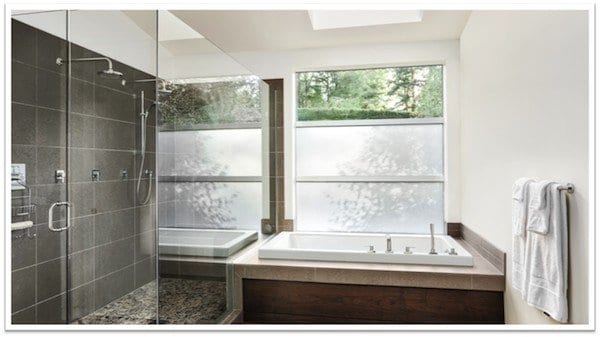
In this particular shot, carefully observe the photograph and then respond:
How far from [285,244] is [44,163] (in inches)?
75.2

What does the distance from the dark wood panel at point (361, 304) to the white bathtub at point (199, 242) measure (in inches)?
12.2

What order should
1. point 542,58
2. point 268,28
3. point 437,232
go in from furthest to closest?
point 437,232, point 268,28, point 542,58

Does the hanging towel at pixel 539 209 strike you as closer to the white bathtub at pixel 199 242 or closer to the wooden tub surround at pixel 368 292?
the wooden tub surround at pixel 368 292

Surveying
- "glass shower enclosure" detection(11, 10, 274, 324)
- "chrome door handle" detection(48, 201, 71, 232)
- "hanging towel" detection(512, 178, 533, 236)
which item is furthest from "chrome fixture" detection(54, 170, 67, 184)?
"hanging towel" detection(512, 178, 533, 236)

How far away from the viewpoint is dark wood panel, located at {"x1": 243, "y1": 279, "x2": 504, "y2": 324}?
234 centimetres

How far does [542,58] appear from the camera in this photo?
5.32 ft

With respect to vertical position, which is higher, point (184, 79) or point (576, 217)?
point (184, 79)

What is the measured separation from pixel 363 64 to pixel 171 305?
267 centimetres

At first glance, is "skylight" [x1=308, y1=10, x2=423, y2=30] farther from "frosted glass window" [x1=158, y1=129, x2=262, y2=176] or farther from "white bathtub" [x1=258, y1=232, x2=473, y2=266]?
"white bathtub" [x1=258, y1=232, x2=473, y2=266]

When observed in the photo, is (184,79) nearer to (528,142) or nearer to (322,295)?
(322,295)

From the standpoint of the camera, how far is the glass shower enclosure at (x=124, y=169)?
209cm

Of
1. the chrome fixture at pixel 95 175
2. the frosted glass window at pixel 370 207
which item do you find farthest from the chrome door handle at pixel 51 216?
the frosted glass window at pixel 370 207

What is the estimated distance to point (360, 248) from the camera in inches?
133
